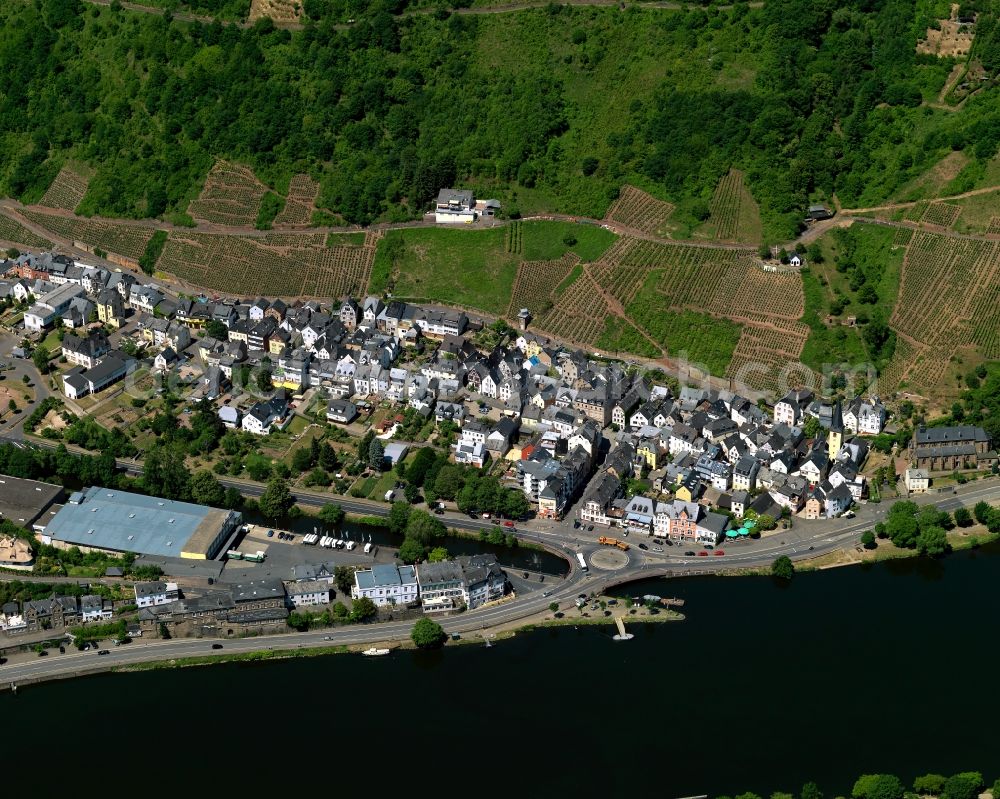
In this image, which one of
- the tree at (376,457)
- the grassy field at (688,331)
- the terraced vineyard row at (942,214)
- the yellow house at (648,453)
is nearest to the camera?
the tree at (376,457)

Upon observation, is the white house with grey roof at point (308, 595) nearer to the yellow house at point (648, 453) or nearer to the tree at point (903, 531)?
the yellow house at point (648, 453)

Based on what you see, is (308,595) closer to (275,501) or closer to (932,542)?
(275,501)

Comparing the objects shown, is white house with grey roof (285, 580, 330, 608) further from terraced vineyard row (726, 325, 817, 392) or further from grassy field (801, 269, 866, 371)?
grassy field (801, 269, 866, 371)

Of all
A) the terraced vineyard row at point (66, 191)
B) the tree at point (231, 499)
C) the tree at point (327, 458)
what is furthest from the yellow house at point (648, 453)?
the terraced vineyard row at point (66, 191)

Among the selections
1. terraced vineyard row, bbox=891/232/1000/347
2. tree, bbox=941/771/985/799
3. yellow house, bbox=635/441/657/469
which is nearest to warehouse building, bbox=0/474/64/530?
yellow house, bbox=635/441/657/469

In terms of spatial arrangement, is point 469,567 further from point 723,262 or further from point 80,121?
point 80,121

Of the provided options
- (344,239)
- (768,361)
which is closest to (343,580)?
(768,361)
